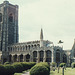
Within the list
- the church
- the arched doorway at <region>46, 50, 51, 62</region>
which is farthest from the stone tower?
the arched doorway at <region>46, 50, 51, 62</region>

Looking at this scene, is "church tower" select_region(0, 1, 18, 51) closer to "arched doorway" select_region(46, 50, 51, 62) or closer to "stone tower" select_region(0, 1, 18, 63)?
"stone tower" select_region(0, 1, 18, 63)

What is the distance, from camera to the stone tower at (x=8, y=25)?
97.9 meters

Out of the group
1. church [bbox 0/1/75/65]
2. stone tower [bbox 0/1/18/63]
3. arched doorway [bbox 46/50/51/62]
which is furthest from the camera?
stone tower [bbox 0/1/18/63]

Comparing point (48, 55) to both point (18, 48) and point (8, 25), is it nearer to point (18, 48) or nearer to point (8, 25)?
point (18, 48)

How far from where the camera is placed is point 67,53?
76.2 metres

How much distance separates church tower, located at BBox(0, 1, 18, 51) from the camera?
9800cm

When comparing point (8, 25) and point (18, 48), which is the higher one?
point (8, 25)

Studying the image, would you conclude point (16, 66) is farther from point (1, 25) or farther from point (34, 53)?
point (1, 25)

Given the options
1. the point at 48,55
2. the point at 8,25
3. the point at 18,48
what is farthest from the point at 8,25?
the point at 48,55

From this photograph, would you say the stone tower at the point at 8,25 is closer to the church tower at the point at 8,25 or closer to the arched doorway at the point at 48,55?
the church tower at the point at 8,25

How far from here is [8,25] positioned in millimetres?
100188

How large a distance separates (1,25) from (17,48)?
18.2 meters

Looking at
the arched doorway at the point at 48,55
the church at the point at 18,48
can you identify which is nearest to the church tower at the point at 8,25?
the church at the point at 18,48

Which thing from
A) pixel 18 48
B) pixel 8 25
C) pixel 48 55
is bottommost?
pixel 48 55
